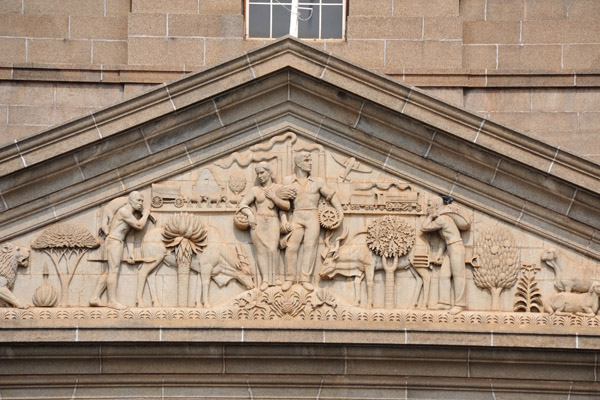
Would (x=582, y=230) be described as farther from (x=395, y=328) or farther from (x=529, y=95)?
(x=529, y=95)

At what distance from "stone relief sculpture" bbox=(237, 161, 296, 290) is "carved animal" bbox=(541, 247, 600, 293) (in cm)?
345

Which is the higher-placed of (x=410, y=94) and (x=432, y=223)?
(x=410, y=94)

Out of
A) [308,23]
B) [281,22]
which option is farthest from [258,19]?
[308,23]

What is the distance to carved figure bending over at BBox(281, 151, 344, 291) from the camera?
65.7 ft

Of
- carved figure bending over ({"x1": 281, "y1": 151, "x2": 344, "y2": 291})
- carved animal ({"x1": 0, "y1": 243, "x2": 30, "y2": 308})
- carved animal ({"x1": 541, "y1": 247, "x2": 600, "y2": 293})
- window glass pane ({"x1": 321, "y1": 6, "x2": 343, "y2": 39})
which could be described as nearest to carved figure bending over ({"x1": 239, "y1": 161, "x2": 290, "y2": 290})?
carved figure bending over ({"x1": 281, "y1": 151, "x2": 344, "y2": 291})

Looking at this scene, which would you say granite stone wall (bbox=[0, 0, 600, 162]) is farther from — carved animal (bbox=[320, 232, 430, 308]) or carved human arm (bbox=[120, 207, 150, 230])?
carved animal (bbox=[320, 232, 430, 308])

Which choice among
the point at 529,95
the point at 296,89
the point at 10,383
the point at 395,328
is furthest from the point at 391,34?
the point at 10,383

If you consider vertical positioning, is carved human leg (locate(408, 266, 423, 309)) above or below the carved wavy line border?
above

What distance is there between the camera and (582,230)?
2008 cm

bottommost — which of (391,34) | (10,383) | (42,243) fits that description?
(10,383)

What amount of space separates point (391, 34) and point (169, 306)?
673 cm

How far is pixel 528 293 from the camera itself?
20.0m

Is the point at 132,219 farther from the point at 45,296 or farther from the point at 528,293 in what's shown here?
the point at 528,293

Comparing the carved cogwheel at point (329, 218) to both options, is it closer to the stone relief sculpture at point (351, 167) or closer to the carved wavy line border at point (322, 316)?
the stone relief sculpture at point (351, 167)
